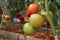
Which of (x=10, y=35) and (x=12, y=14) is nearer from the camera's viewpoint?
(x=10, y=35)

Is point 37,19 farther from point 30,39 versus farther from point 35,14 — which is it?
point 30,39

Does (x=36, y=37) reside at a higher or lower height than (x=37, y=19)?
lower

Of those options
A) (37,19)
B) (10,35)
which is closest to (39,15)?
(37,19)

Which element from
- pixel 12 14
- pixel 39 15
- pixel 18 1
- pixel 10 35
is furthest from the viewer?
pixel 12 14

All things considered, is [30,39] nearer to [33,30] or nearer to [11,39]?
[11,39]

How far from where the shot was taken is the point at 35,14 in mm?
421

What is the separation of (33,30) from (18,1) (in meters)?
2.43

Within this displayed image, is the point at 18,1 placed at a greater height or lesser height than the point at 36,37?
greater

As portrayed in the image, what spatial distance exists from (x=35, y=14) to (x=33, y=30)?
0.05m

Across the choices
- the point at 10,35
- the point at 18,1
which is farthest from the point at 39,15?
the point at 18,1

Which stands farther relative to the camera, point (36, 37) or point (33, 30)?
point (36, 37)

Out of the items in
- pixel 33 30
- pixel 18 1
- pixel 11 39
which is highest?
pixel 18 1

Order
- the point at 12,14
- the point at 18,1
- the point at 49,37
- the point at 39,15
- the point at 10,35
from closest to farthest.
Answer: the point at 39,15, the point at 49,37, the point at 10,35, the point at 18,1, the point at 12,14

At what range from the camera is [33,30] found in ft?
1.49
